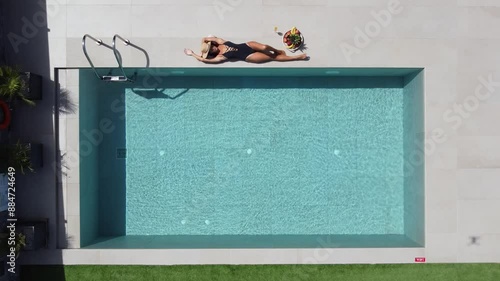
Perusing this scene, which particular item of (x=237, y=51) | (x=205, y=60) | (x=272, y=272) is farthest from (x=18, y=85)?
(x=272, y=272)

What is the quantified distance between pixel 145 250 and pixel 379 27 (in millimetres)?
5780

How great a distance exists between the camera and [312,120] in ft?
27.2

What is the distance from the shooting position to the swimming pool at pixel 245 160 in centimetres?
824

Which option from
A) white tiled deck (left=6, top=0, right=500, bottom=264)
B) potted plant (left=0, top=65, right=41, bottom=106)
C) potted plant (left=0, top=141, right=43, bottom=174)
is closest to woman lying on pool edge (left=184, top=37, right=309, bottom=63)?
white tiled deck (left=6, top=0, right=500, bottom=264)

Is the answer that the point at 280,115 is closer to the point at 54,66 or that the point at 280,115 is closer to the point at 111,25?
the point at 111,25

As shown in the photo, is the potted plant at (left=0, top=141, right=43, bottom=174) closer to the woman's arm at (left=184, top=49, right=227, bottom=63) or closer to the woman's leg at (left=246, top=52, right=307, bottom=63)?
the woman's arm at (left=184, top=49, right=227, bottom=63)

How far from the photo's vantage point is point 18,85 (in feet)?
22.1

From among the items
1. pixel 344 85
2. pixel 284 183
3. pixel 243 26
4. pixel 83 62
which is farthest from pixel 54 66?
pixel 344 85

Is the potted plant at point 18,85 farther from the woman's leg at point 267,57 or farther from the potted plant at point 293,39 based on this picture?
the potted plant at point 293,39

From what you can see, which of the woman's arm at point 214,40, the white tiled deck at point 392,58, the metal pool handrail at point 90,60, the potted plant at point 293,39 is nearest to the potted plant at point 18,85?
the white tiled deck at point 392,58

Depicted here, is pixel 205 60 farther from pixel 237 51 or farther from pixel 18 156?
pixel 18 156

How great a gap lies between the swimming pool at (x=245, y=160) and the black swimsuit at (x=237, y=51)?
2.86 feet

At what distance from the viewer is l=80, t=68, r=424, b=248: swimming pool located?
27.0 ft

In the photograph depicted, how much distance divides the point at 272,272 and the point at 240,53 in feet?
13.0
